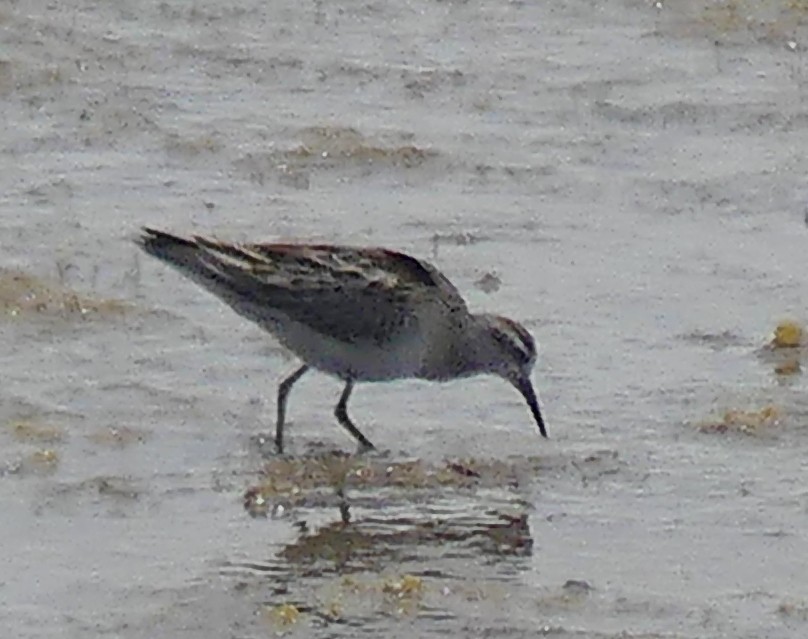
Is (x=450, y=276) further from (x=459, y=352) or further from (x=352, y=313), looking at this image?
(x=352, y=313)

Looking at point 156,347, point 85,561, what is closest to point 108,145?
point 156,347

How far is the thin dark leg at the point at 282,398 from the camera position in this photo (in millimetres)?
8719

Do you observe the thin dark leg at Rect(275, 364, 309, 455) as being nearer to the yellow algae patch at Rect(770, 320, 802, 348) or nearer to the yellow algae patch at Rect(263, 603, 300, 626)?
the yellow algae patch at Rect(263, 603, 300, 626)

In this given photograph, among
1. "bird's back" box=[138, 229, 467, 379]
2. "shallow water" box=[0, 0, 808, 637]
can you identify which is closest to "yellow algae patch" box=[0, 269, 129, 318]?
"shallow water" box=[0, 0, 808, 637]

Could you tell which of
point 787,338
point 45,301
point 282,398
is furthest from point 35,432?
point 787,338

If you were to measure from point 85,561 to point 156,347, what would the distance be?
1816mm

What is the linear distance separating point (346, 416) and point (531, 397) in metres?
0.54

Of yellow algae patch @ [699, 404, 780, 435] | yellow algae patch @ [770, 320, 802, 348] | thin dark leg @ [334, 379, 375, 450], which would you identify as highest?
yellow algae patch @ [770, 320, 802, 348]

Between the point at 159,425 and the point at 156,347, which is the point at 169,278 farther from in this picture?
the point at 159,425

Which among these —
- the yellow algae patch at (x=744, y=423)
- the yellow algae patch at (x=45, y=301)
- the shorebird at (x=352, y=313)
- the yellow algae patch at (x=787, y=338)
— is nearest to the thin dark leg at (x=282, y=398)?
the shorebird at (x=352, y=313)

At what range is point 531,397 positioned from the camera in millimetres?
8922

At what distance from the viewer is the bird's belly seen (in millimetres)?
8922

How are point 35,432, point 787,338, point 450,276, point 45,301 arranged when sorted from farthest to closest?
point 450,276, point 45,301, point 787,338, point 35,432

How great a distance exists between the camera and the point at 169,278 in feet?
33.1
